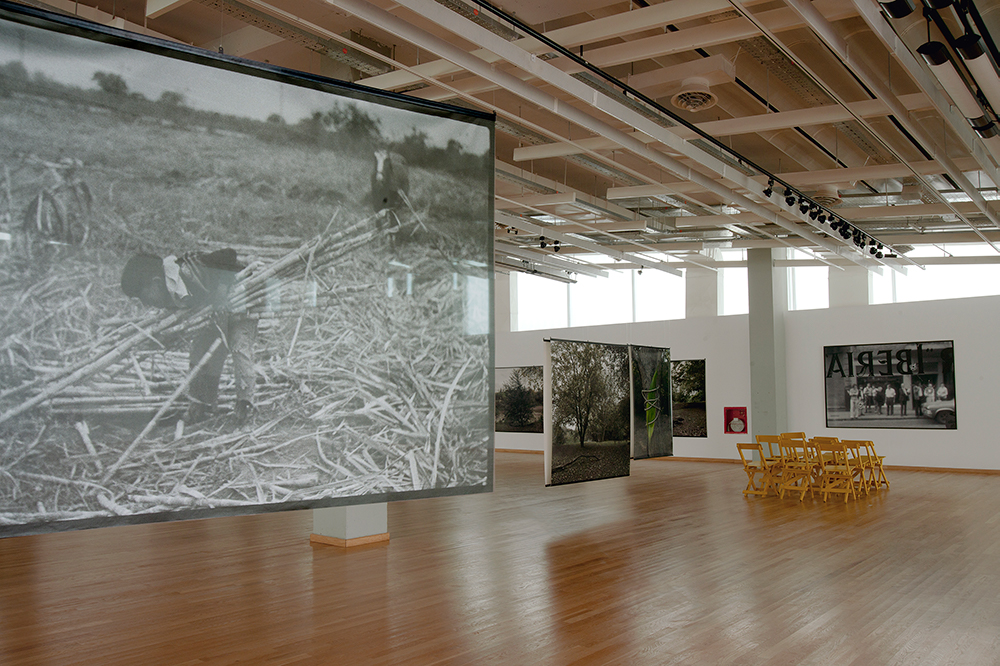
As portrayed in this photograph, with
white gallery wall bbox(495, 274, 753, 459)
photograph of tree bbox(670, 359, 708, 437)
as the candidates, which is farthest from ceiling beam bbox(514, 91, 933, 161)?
photograph of tree bbox(670, 359, 708, 437)

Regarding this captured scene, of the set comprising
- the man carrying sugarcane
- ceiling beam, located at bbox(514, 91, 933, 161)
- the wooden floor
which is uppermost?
ceiling beam, located at bbox(514, 91, 933, 161)

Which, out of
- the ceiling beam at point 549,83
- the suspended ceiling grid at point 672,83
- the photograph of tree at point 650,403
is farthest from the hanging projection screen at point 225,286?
the photograph of tree at point 650,403

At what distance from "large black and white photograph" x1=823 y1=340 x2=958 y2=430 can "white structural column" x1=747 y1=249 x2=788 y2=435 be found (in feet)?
3.46

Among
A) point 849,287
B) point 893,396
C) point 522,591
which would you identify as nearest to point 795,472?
point 893,396

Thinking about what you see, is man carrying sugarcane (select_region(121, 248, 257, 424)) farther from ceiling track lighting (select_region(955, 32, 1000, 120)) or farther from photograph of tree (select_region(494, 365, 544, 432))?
photograph of tree (select_region(494, 365, 544, 432))

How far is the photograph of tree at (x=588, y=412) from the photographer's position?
10.9m

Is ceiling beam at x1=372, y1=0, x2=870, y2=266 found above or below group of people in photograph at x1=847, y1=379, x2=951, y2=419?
above

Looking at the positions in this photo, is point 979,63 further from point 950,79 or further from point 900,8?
point 900,8

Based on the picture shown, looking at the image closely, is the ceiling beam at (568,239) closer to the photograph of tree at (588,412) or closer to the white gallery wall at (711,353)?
the white gallery wall at (711,353)

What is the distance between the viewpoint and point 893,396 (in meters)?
16.0

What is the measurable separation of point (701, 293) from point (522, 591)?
15.5 metres

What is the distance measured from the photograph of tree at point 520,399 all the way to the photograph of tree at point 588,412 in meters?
8.82

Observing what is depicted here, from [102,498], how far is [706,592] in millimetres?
4390

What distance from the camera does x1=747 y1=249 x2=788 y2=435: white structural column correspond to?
1656cm
